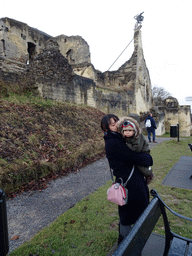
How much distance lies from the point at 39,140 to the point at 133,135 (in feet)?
14.8

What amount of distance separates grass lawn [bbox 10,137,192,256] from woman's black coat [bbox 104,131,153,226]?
70cm

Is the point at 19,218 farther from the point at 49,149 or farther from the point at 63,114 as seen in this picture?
the point at 63,114

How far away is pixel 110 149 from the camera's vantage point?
5.80ft

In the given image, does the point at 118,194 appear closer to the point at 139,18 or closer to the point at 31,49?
the point at 31,49

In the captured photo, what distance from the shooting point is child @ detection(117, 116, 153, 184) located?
170 cm

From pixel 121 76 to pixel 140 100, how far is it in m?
4.38

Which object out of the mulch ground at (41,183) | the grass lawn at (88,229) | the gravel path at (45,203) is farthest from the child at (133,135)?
the mulch ground at (41,183)

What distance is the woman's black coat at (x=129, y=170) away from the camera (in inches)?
68.0

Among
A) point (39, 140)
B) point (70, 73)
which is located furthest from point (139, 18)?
point (39, 140)

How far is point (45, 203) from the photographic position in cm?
328

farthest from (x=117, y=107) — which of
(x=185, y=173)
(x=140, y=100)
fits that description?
(x=185, y=173)

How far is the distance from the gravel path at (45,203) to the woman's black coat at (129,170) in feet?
5.18

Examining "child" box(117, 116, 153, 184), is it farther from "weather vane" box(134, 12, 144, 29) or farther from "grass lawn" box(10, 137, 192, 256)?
"weather vane" box(134, 12, 144, 29)

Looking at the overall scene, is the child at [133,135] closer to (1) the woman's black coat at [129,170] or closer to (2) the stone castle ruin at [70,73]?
(1) the woman's black coat at [129,170]
